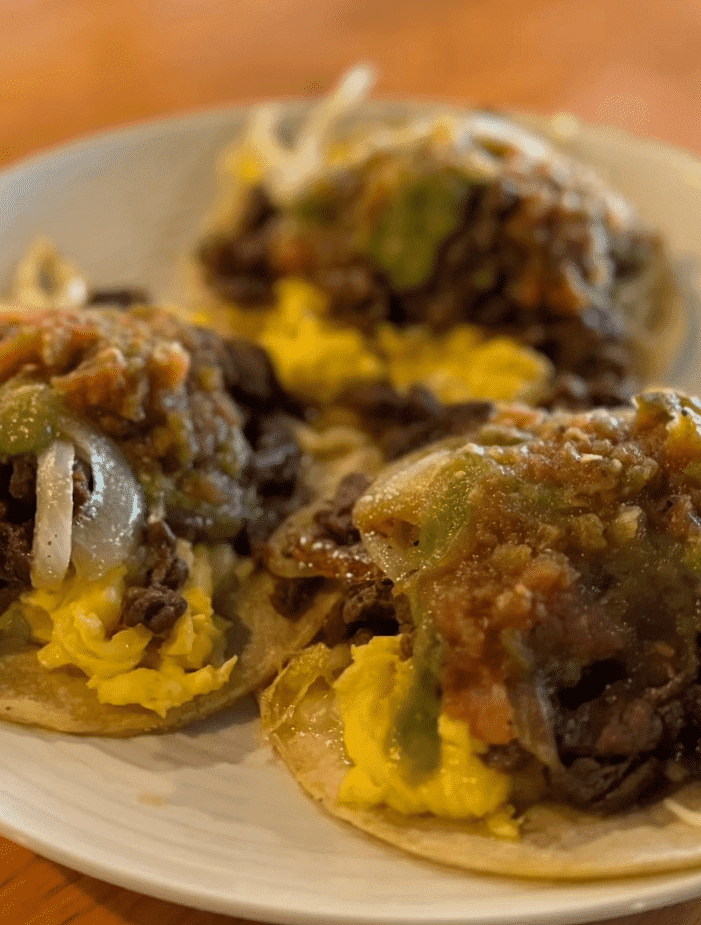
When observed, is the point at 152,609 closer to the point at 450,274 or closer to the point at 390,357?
the point at 390,357

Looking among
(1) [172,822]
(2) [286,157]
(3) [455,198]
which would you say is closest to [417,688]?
→ (1) [172,822]

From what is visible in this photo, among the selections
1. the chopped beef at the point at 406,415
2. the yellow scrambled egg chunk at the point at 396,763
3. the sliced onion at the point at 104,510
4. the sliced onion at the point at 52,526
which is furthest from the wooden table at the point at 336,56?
the yellow scrambled egg chunk at the point at 396,763

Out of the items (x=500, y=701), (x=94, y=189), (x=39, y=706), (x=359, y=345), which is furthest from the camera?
(x=94, y=189)

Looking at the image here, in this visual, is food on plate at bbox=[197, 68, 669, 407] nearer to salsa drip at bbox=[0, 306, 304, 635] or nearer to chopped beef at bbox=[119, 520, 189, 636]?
salsa drip at bbox=[0, 306, 304, 635]

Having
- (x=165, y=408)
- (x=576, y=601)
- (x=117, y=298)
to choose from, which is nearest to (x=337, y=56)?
(x=117, y=298)

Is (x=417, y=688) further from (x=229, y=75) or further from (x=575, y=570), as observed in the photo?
Result: (x=229, y=75)

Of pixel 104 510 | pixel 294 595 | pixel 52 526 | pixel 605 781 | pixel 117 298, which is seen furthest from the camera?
pixel 117 298
